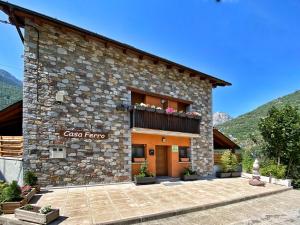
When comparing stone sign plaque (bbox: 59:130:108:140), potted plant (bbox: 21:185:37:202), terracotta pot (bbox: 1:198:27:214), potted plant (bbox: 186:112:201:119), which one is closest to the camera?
terracotta pot (bbox: 1:198:27:214)

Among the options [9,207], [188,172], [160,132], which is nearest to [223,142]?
[188,172]

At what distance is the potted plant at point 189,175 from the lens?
40.3 ft

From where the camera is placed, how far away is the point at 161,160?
514 inches

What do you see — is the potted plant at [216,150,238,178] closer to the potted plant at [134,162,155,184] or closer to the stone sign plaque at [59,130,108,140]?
the potted plant at [134,162,155,184]

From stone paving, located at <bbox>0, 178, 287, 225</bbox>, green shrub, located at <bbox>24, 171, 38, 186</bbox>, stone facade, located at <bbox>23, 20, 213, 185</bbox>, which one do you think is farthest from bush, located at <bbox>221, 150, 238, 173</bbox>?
green shrub, located at <bbox>24, 171, 38, 186</bbox>

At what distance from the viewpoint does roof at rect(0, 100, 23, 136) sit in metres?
9.39

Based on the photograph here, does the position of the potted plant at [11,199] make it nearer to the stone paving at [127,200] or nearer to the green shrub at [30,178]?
the stone paving at [127,200]

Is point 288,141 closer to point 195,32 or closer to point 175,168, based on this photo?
point 175,168

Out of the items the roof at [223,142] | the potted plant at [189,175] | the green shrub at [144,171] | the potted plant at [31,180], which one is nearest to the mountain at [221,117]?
the roof at [223,142]

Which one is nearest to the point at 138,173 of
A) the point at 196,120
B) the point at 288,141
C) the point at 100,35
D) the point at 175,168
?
the point at 175,168

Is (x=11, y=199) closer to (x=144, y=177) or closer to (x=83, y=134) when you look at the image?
(x=83, y=134)

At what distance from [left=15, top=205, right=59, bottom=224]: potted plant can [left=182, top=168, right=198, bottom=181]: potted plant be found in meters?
7.97

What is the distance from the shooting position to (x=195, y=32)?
13.1 metres

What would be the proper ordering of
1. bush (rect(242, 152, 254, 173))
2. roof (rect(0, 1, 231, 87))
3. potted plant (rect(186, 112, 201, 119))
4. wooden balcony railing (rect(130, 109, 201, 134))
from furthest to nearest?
bush (rect(242, 152, 254, 173)) → potted plant (rect(186, 112, 201, 119)) → wooden balcony railing (rect(130, 109, 201, 134)) → roof (rect(0, 1, 231, 87))
